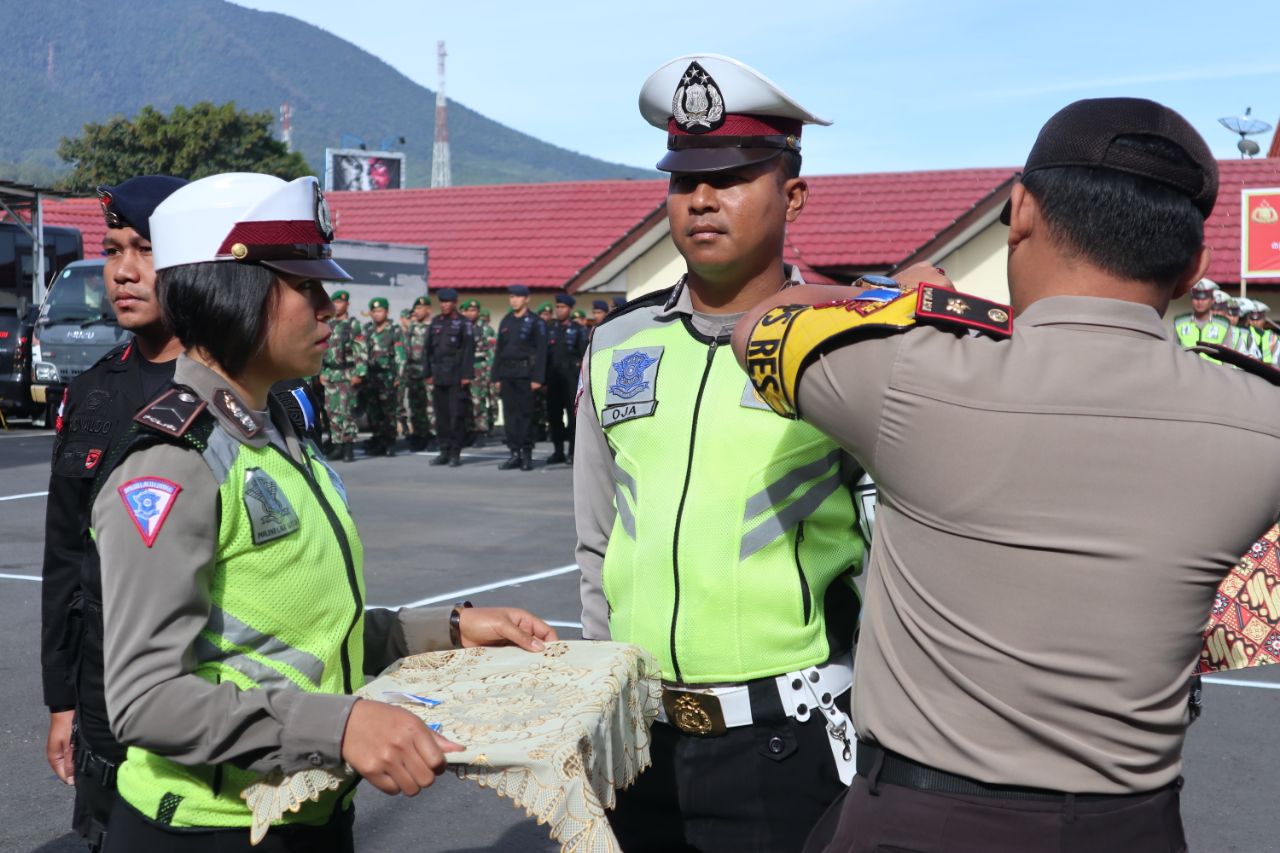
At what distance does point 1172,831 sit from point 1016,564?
48 cm

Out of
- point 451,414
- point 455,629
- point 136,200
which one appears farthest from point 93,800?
point 451,414

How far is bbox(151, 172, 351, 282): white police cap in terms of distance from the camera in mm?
2137

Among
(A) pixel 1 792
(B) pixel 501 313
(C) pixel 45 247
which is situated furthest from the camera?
(B) pixel 501 313

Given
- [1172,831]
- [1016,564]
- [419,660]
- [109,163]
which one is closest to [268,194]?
[419,660]

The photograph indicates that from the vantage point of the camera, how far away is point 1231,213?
2134 centimetres

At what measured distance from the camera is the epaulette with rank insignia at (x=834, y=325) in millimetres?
1918

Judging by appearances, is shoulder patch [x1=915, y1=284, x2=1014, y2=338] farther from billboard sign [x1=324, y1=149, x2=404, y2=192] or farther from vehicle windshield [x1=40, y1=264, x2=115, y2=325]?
billboard sign [x1=324, y1=149, x2=404, y2=192]

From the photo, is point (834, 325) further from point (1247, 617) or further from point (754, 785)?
point (754, 785)

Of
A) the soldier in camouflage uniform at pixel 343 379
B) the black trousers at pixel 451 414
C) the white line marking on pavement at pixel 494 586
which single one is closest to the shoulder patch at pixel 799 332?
the white line marking on pavement at pixel 494 586

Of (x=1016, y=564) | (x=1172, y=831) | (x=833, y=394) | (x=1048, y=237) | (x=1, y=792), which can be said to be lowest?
(x=1, y=792)

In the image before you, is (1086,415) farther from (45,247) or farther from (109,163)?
(109,163)

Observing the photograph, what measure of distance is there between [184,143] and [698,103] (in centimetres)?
4535

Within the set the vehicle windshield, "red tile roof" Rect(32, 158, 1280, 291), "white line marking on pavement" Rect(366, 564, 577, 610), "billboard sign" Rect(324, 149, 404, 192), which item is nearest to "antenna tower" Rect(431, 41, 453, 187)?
"billboard sign" Rect(324, 149, 404, 192)

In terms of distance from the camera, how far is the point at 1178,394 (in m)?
1.85
